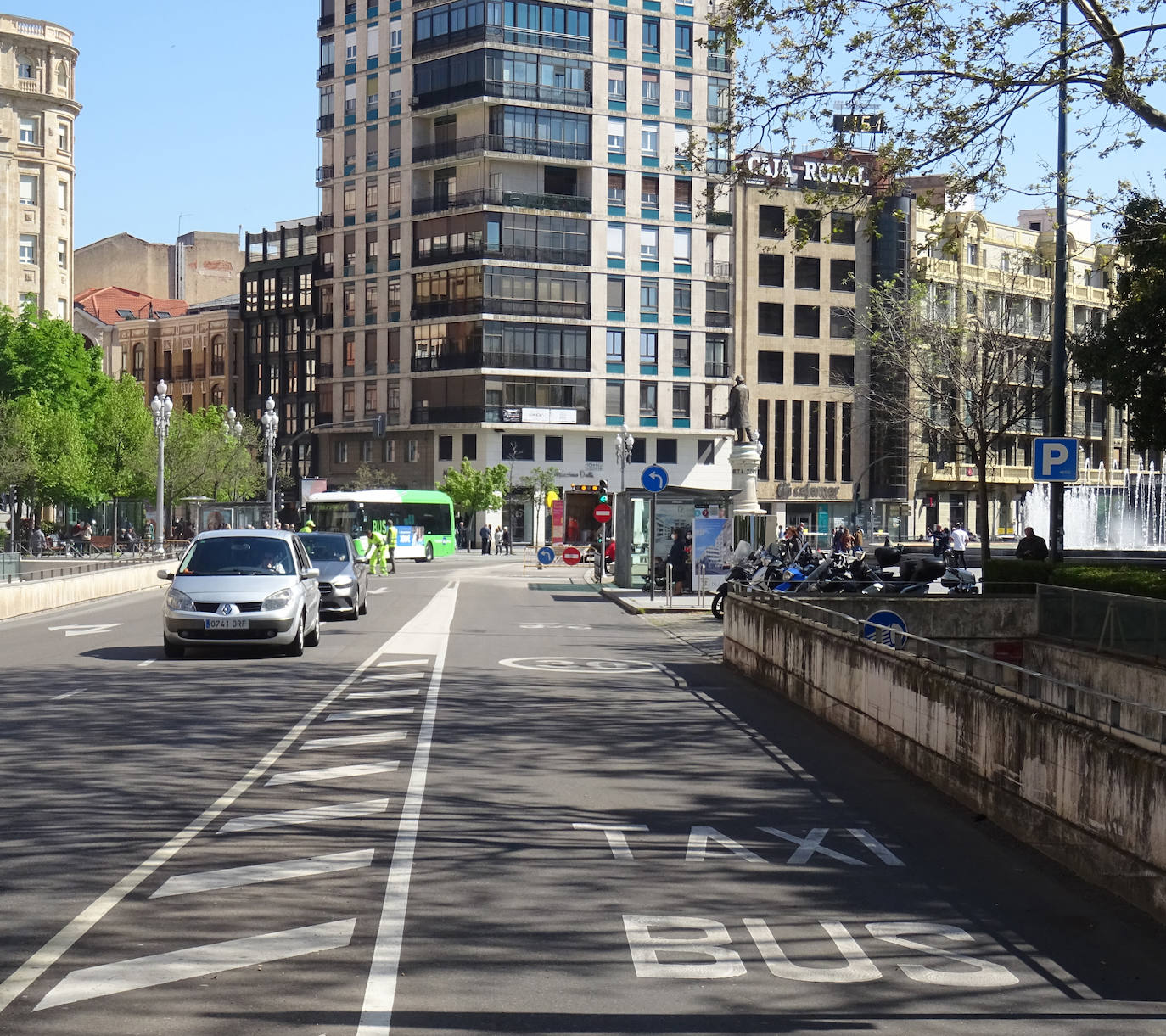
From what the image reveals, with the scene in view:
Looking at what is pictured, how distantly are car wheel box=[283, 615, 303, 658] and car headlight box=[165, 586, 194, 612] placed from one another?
135 cm

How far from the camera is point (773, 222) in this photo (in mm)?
94750

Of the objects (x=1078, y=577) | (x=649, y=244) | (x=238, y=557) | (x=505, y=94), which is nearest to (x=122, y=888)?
(x=238, y=557)

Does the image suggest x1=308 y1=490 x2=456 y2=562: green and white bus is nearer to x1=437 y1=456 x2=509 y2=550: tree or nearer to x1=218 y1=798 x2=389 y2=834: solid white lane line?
x1=437 y1=456 x2=509 y2=550: tree

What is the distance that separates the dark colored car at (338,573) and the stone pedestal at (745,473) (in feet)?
63.7

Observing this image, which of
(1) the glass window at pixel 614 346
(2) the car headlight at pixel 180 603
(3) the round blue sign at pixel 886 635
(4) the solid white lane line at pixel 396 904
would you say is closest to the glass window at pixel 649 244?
(1) the glass window at pixel 614 346

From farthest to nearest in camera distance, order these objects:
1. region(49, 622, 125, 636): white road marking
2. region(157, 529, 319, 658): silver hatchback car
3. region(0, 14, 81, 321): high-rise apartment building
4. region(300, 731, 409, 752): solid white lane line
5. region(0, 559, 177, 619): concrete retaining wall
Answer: region(0, 14, 81, 321): high-rise apartment building
region(0, 559, 177, 619): concrete retaining wall
region(49, 622, 125, 636): white road marking
region(157, 529, 319, 658): silver hatchback car
region(300, 731, 409, 752): solid white lane line

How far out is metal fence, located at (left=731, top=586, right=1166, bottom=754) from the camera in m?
8.26

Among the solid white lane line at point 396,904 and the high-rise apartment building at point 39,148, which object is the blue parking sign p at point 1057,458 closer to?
the solid white lane line at point 396,904

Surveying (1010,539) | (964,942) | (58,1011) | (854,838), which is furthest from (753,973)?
(1010,539)

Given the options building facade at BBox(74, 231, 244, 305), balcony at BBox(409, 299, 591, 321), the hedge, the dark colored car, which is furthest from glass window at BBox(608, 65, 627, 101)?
the hedge

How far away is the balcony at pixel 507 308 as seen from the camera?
289 ft

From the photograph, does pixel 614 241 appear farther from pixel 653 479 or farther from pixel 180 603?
pixel 180 603

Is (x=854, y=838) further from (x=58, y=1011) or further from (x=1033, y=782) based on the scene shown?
(x=58, y=1011)

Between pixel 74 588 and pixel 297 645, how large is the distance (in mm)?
18012
